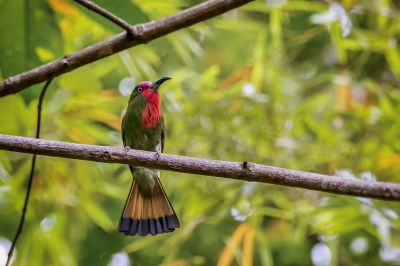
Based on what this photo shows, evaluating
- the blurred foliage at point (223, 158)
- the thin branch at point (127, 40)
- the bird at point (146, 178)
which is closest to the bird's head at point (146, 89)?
the bird at point (146, 178)

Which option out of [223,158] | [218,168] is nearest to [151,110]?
[223,158]

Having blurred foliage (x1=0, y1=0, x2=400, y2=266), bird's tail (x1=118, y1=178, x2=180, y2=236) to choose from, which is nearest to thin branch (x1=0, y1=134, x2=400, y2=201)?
bird's tail (x1=118, y1=178, x2=180, y2=236)

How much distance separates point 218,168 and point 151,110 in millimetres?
936

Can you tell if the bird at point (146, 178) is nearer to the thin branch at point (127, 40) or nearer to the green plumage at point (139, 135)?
the green plumage at point (139, 135)

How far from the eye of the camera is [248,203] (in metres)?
2.89

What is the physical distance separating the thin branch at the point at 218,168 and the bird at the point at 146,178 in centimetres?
59

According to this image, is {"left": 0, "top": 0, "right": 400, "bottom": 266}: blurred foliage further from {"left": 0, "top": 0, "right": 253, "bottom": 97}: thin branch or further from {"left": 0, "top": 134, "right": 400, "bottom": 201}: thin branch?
{"left": 0, "top": 134, "right": 400, "bottom": 201}: thin branch

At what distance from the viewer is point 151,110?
2447mm

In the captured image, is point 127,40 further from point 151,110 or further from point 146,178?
point 146,178

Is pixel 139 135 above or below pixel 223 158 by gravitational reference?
above

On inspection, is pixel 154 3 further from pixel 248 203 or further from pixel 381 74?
pixel 381 74

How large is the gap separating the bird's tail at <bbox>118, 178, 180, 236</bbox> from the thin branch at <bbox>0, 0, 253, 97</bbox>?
1.83 ft

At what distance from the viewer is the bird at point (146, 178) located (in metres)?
2.22

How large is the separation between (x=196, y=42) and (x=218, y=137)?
19.7 inches
